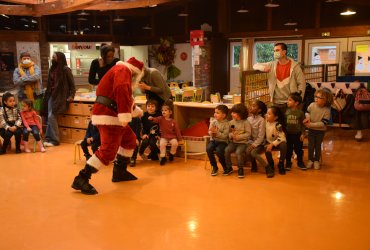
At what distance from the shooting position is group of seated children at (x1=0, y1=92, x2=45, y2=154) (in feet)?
20.6

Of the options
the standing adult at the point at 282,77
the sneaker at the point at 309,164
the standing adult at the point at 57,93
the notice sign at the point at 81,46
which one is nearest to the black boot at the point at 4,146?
the standing adult at the point at 57,93

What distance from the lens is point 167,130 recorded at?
17.7ft

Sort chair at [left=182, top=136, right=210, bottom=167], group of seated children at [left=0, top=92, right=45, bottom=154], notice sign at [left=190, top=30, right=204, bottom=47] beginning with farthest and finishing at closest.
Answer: notice sign at [left=190, top=30, right=204, bottom=47] → group of seated children at [left=0, top=92, right=45, bottom=154] → chair at [left=182, top=136, right=210, bottom=167]

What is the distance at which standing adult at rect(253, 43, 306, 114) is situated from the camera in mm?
4980

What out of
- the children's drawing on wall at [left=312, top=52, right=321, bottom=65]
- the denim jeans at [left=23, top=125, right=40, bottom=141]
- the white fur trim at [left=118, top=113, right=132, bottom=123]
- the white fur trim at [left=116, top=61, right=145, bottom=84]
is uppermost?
the children's drawing on wall at [left=312, top=52, right=321, bottom=65]

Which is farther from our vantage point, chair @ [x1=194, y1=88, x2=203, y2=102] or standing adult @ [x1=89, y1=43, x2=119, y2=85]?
chair @ [x1=194, y1=88, x2=203, y2=102]

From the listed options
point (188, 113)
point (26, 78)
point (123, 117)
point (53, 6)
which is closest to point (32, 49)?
point (26, 78)

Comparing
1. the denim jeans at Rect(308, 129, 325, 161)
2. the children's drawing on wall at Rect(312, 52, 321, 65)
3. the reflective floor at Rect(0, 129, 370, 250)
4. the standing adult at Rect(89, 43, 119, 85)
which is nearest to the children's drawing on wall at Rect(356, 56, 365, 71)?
the children's drawing on wall at Rect(312, 52, 321, 65)

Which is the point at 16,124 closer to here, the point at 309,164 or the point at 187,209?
the point at 187,209

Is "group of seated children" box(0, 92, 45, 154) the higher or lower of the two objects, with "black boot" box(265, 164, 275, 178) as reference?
higher

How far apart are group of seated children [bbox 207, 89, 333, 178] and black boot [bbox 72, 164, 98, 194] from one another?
1.49 m

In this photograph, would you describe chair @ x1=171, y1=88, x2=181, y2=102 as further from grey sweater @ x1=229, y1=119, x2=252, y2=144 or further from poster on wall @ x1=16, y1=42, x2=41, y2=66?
poster on wall @ x1=16, y1=42, x2=41, y2=66

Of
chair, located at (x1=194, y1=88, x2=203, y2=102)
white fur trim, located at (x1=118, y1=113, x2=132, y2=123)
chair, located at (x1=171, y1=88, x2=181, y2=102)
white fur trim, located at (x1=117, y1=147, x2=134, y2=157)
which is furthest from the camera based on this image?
chair, located at (x1=194, y1=88, x2=203, y2=102)

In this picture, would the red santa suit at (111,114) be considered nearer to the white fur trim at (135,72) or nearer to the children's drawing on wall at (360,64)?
the white fur trim at (135,72)
